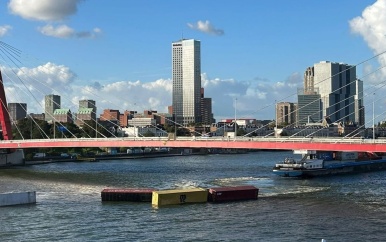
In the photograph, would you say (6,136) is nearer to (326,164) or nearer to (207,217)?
(326,164)

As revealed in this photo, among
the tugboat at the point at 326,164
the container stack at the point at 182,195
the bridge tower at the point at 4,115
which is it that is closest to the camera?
the container stack at the point at 182,195

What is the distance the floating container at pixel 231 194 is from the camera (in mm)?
39062

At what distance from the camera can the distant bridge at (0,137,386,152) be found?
138 feet

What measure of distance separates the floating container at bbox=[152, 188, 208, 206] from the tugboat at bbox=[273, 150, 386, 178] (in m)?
22.4

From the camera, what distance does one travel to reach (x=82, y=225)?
30562mm

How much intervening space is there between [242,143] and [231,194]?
11.1 meters

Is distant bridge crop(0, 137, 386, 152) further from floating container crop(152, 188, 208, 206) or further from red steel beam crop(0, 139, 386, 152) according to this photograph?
floating container crop(152, 188, 208, 206)

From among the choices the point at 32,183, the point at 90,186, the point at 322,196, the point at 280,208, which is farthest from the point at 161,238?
the point at 32,183

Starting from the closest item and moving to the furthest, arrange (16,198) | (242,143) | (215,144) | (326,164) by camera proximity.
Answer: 1. (16,198)
2. (242,143)
3. (215,144)
4. (326,164)

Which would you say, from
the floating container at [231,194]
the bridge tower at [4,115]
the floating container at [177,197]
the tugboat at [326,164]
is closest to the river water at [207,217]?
the floating container at [177,197]

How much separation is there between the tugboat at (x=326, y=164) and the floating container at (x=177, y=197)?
73.6 feet

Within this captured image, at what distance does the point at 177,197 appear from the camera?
3759cm

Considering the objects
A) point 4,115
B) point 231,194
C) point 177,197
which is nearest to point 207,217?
point 177,197

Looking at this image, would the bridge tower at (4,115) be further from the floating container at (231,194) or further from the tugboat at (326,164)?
the floating container at (231,194)
